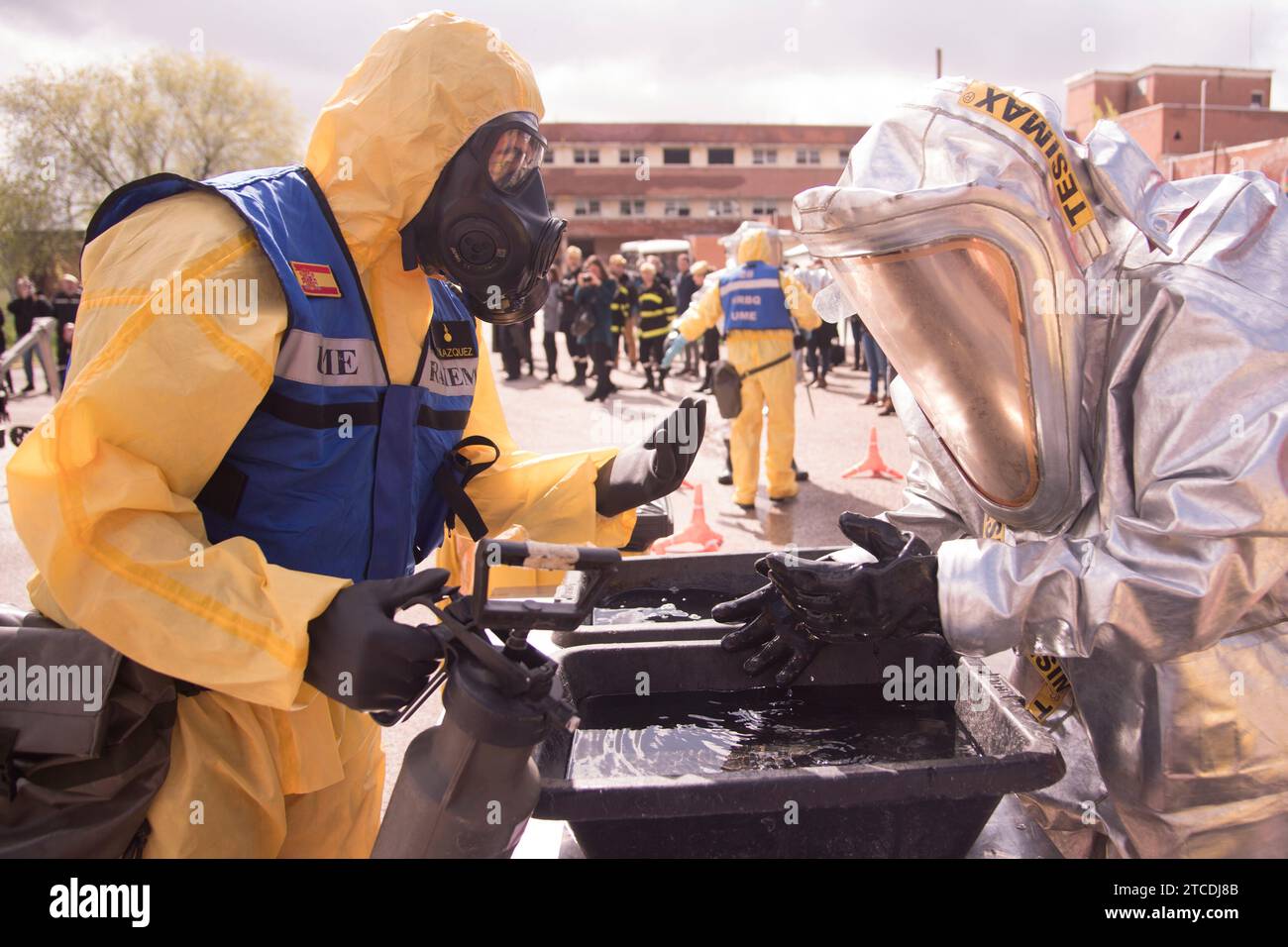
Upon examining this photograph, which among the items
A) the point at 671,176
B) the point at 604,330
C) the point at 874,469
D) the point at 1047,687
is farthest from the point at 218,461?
the point at 671,176

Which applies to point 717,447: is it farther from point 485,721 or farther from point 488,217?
point 485,721

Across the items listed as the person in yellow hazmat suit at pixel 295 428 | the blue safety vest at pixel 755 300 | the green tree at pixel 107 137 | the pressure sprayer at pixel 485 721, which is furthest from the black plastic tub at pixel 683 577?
the green tree at pixel 107 137

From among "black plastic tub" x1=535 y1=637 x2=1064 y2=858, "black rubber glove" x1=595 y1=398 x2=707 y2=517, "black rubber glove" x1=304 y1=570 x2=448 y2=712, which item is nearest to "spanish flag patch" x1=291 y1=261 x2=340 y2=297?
"black rubber glove" x1=304 y1=570 x2=448 y2=712

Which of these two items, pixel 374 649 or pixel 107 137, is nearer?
pixel 374 649

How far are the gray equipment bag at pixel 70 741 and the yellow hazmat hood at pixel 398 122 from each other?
0.75 meters

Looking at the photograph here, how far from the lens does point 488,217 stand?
166cm

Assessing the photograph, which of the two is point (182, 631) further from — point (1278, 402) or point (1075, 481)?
point (1278, 402)

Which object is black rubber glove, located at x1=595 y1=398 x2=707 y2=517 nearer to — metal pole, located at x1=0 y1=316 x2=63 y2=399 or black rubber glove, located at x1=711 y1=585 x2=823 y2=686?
black rubber glove, located at x1=711 y1=585 x2=823 y2=686

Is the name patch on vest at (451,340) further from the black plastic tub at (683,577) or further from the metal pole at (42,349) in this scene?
the metal pole at (42,349)

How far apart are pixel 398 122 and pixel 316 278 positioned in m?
0.30

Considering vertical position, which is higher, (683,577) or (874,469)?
(683,577)

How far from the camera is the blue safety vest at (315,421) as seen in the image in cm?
145
